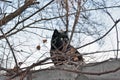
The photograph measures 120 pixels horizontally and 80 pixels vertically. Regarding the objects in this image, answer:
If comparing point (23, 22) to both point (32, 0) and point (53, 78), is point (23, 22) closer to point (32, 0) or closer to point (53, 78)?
point (32, 0)

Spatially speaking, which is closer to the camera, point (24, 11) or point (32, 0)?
point (32, 0)

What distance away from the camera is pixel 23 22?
18.6ft

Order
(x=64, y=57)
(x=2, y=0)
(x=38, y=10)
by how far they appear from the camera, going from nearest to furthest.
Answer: (x=64, y=57) → (x=2, y=0) → (x=38, y=10)

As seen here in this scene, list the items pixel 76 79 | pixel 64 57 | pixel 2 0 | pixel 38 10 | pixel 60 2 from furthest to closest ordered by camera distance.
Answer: pixel 38 10 → pixel 2 0 → pixel 60 2 → pixel 76 79 → pixel 64 57

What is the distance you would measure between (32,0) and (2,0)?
470mm

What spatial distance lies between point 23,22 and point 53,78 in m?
3.35

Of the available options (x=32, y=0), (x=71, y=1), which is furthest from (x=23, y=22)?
(x=71, y=1)

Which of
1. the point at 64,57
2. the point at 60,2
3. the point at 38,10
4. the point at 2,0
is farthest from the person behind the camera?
the point at 38,10

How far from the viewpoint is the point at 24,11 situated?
207 inches

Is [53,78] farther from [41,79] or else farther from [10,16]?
[10,16]

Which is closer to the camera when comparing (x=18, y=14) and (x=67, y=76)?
(x=67, y=76)

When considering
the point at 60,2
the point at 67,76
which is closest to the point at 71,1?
the point at 60,2

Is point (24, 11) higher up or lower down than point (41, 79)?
higher up

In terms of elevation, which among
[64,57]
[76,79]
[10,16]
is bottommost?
[76,79]
